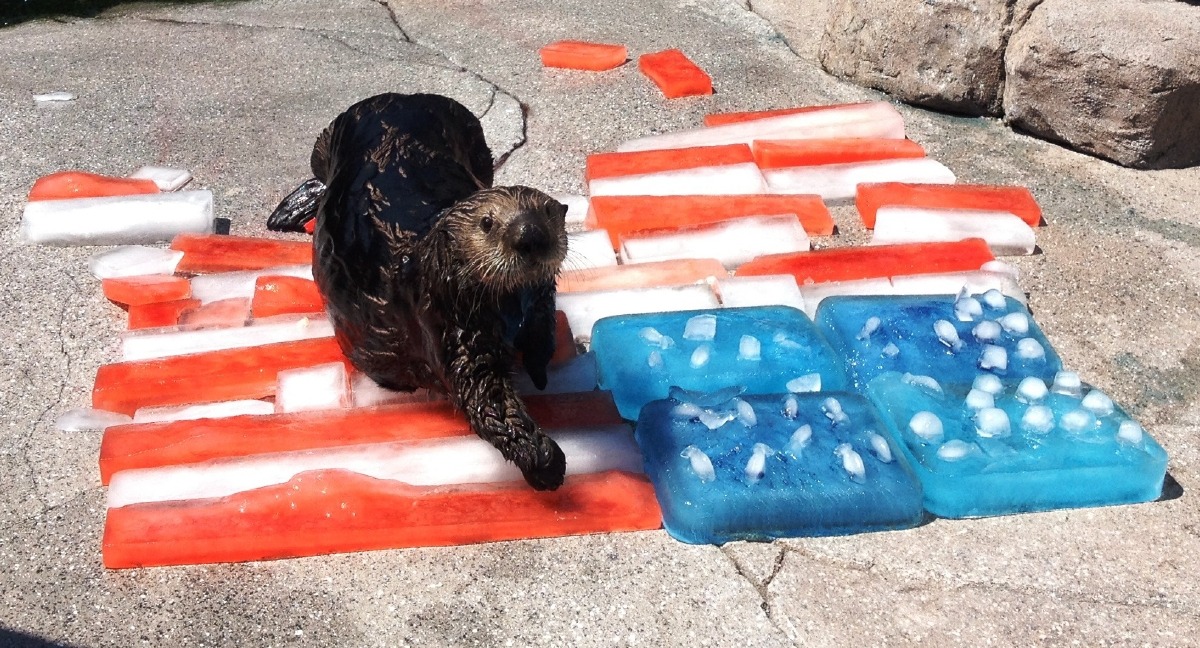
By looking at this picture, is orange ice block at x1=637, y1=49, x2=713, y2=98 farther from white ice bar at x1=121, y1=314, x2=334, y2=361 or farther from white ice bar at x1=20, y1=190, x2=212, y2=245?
white ice bar at x1=121, y1=314, x2=334, y2=361

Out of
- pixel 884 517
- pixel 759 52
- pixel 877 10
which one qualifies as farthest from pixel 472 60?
pixel 884 517

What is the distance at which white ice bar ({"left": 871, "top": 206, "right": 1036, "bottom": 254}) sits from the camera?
446cm

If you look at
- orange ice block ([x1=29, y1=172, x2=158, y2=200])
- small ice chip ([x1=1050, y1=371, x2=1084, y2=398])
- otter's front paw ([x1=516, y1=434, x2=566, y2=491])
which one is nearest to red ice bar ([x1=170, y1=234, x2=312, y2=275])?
orange ice block ([x1=29, y1=172, x2=158, y2=200])

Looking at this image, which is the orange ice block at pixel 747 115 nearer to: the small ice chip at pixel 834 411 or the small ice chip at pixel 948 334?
the small ice chip at pixel 948 334

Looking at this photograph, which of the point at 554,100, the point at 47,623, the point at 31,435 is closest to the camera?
the point at 47,623

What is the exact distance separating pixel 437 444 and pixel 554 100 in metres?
2.89

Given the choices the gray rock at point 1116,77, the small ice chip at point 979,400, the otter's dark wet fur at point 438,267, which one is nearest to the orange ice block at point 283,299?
the otter's dark wet fur at point 438,267

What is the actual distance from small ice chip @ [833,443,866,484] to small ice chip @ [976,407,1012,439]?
0.41m

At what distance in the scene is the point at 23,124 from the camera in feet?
17.3

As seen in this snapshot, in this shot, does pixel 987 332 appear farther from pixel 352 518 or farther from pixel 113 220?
pixel 113 220

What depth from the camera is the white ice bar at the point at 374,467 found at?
Result: 10.0ft

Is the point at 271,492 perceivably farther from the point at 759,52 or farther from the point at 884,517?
the point at 759,52

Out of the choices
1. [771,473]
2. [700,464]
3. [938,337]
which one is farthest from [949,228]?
[700,464]

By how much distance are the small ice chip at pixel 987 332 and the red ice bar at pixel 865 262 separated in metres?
0.51
